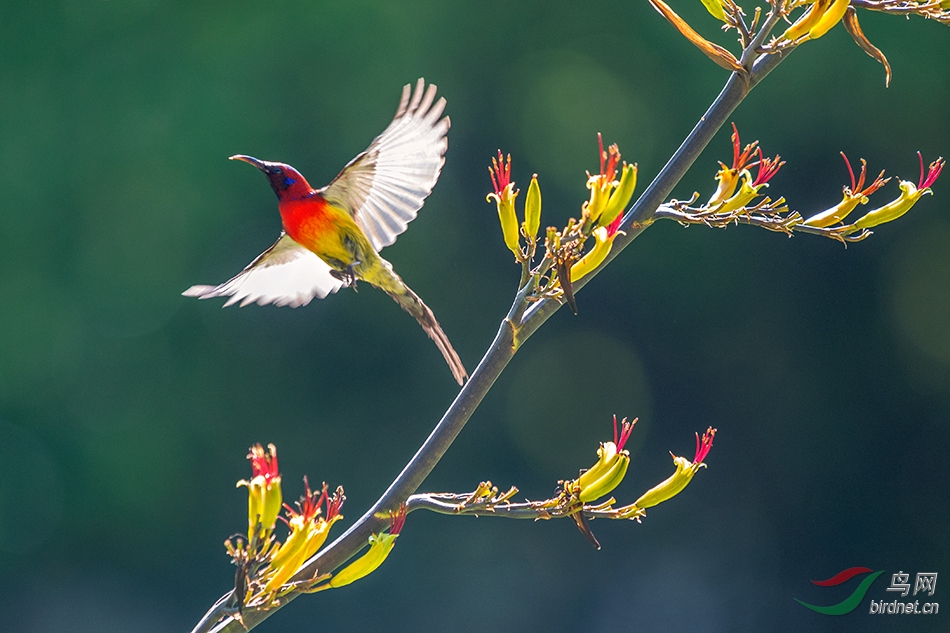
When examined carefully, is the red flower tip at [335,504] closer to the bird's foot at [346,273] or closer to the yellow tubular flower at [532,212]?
the yellow tubular flower at [532,212]

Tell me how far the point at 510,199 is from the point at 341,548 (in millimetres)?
417

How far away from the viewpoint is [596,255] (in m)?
1.03

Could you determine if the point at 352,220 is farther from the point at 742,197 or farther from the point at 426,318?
the point at 742,197

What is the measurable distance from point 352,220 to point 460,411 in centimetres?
140

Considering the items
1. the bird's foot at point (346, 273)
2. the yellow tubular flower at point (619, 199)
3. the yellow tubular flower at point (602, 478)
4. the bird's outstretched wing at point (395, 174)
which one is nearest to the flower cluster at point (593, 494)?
the yellow tubular flower at point (602, 478)

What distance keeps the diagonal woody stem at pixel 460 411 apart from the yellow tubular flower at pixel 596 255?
0.04ft

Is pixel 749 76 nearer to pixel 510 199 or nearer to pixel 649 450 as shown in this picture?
pixel 510 199

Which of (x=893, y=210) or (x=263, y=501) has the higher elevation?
(x=893, y=210)

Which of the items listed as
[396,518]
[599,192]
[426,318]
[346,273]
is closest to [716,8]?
[599,192]

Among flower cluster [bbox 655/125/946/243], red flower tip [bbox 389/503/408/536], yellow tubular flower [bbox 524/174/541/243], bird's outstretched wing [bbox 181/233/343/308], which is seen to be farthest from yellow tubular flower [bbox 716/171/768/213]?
bird's outstretched wing [bbox 181/233/343/308]

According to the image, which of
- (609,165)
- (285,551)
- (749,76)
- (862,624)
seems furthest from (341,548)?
(862,624)

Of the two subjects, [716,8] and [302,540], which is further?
[716,8]

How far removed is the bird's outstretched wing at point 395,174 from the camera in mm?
1953

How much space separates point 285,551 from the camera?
3.27 ft
